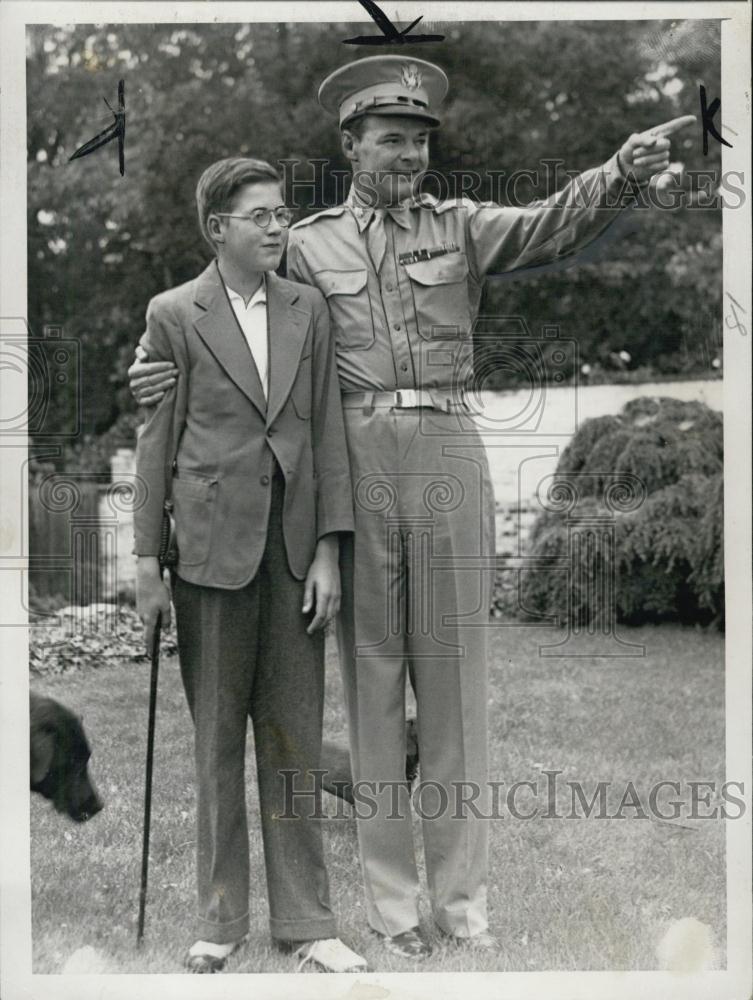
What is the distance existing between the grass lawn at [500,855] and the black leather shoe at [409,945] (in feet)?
0.10

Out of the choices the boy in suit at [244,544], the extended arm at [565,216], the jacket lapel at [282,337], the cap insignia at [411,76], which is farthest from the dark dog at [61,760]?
the cap insignia at [411,76]

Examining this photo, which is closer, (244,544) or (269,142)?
(244,544)

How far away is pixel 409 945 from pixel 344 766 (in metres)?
0.60

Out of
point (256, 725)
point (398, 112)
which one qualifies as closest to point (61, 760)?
point (256, 725)

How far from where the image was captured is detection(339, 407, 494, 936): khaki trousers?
3.66 m

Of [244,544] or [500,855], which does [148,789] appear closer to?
[244,544]

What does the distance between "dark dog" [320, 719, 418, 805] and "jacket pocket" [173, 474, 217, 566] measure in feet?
2.84

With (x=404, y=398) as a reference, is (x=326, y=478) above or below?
below

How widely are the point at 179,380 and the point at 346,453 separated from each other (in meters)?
0.53

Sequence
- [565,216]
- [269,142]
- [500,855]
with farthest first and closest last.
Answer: [269,142]
[500,855]
[565,216]

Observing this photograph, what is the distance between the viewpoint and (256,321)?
11.7 ft

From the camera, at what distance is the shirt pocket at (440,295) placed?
3.75 meters

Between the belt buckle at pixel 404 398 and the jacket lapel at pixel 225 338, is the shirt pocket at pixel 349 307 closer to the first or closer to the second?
the belt buckle at pixel 404 398
